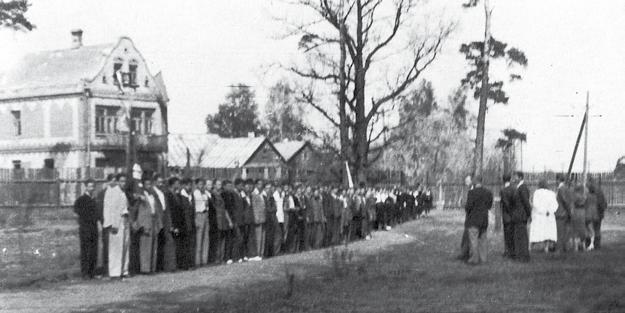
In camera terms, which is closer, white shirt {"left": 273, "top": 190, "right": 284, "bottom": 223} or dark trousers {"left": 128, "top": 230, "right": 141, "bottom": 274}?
dark trousers {"left": 128, "top": 230, "right": 141, "bottom": 274}

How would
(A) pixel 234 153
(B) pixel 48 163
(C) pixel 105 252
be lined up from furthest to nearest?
(A) pixel 234 153, (B) pixel 48 163, (C) pixel 105 252

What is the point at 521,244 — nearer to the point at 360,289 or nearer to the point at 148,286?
the point at 360,289

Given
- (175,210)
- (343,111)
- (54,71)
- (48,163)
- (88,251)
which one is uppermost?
(54,71)

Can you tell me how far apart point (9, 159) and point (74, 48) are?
8871mm

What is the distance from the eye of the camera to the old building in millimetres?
49688

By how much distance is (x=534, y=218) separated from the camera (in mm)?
22828

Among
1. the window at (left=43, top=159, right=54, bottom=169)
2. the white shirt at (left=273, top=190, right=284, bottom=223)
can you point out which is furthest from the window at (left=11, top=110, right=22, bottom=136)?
the white shirt at (left=273, top=190, right=284, bottom=223)

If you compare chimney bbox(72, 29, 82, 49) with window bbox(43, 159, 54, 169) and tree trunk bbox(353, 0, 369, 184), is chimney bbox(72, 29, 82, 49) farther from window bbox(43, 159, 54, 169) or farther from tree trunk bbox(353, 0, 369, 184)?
tree trunk bbox(353, 0, 369, 184)

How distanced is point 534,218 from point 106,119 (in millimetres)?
36066

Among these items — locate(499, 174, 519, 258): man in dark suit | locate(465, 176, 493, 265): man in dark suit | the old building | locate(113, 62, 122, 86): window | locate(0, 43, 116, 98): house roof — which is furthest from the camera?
locate(113, 62, 122, 86): window

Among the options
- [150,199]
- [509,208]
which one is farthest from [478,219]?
[150,199]

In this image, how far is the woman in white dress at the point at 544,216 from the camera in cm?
2248

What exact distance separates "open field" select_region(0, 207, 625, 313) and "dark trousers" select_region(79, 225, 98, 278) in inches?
27.5

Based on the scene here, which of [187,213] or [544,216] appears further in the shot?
[544,216]
